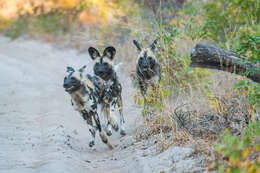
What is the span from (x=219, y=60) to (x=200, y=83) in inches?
104

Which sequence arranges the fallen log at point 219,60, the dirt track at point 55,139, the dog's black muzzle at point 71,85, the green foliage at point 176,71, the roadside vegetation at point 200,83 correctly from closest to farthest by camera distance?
the roadside vegetation at point 200,83, the fallen log at point 219,60, the dirt track at point 55,139, the dog's black muzzle at point 71,85, the green foliage at point 176,71

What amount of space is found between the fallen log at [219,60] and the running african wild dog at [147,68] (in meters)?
1.96

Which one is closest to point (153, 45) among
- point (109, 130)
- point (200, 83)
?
point (200, 83)

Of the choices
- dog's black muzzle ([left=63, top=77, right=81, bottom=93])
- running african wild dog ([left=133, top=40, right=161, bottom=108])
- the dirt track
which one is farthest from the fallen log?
running african wild dog ([left=133, top=40, right=161, bottom=108])

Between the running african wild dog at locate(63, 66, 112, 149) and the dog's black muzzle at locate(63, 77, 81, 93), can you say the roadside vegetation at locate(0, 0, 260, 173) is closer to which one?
the running african wild dog at locate(63, 66, 112, 149)

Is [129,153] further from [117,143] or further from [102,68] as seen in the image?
[102,68]

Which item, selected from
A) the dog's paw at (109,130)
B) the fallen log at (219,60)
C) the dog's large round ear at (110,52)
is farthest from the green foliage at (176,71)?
the fallen log at (219,60)

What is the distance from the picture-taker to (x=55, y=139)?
17.7 feet

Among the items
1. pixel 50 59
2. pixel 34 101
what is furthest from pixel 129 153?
pixel 50 59

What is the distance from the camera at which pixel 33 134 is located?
5719 mm

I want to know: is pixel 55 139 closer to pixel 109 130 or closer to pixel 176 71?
pixel 109 130

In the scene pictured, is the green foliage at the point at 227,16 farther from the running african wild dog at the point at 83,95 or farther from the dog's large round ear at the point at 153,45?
the running african wild dog at the point at 83,95

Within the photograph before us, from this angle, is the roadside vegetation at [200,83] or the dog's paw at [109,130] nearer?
the roadside vegetation at [200,83]

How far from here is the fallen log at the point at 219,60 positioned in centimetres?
393
